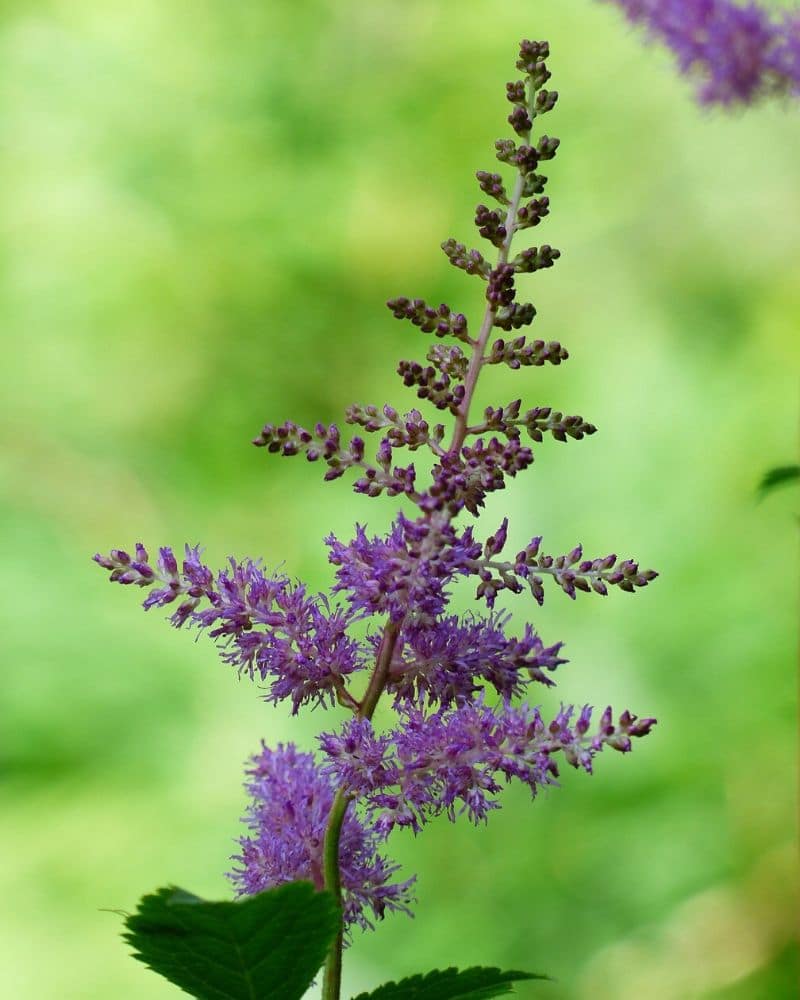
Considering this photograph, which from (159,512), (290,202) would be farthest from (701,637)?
(290,202)

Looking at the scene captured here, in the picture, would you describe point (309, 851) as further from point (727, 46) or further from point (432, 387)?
point (727, 46)

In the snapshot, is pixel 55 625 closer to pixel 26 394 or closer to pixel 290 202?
pixel 26 394

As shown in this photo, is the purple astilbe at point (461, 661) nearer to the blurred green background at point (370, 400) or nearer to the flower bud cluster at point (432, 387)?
the flower bud cluster at point (432, 387)

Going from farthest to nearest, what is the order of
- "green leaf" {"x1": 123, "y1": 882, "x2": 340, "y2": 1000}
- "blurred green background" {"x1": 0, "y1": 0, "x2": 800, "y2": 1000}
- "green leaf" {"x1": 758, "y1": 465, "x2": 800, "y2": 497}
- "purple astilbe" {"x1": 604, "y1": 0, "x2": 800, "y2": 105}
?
"blurred green background" {"x1": 0, "y1": 0, "x2": 800, "y2": 1000} → "green leaf" {"x1": 758, "y1": 465, "x2": 800, "y2": 497} → "purple astilbe" {"x1": 604, "y1": 0, "x2": 800, "y2": 105} → "green leaf" {"x1": 123, "y1": 882, "x2": 340, "y2": 1000}

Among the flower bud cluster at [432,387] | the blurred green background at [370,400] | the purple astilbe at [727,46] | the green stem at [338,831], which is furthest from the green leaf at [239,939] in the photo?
the blurred green background at [370,400]

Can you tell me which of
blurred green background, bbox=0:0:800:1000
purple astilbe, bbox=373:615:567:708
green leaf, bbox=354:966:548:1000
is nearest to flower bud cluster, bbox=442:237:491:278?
purple astilbe, bbox=373:615:567:708

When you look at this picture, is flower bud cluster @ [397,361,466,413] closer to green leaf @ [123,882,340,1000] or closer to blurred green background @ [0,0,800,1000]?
green leaf @ [123,882,340,1000]
